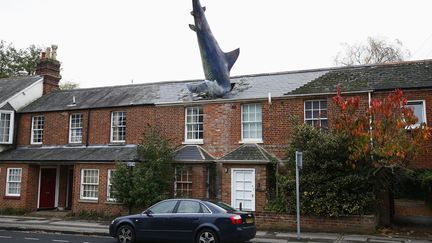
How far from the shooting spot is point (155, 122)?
2119cm

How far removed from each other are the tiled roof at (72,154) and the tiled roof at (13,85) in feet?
12.9

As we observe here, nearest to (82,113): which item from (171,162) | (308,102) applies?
(171,162)

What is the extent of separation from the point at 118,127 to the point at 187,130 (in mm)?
4349

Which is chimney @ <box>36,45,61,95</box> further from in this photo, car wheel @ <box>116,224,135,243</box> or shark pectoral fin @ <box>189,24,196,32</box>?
car wheel @ <box>116,224,135,243</box>

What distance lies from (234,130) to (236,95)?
1.91 meters

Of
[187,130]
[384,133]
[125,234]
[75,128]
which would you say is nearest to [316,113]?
[384,133]

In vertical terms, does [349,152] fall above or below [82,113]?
below

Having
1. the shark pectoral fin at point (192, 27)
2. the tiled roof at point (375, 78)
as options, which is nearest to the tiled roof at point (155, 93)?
the tiled roof at point (375, 78)

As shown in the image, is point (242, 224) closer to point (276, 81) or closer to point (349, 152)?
point (349, 152)

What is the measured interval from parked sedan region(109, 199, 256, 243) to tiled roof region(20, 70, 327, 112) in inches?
332

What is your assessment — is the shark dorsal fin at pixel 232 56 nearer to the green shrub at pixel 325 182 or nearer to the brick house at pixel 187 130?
the brick house at pixel 187 130

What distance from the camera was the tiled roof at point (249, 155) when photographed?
17406 millimetres

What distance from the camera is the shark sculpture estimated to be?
20.4 metres

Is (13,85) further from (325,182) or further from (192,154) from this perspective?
(325,182)
